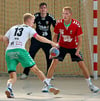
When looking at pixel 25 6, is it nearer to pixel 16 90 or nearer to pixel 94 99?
pixel 16 90

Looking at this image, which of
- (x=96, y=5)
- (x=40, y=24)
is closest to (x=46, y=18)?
(x=40, y=24)

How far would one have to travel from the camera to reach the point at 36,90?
306 inches

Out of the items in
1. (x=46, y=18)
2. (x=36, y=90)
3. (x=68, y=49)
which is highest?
(x=46, y=18)

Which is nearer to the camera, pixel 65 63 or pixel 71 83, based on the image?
pixel 71 83

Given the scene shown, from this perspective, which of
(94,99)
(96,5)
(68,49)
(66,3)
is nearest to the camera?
(94,99)

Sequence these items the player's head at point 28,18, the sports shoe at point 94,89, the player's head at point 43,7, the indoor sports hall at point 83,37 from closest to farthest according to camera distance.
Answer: the player's head at point 28,18, the sports shoe at point 94,89, the player's head at point 43,7, the indoor sports hall at point 83,37

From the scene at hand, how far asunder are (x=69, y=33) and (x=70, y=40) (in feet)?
0.45

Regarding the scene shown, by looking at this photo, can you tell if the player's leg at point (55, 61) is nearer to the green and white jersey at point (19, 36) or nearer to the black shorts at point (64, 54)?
the black shorts at point (64, 54)

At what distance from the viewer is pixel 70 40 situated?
7.62 m

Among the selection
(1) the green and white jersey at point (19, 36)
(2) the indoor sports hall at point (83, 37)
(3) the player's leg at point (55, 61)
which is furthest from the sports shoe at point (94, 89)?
(1) the green and white jersey at point (19, 36)

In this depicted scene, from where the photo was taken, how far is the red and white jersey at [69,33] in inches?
297

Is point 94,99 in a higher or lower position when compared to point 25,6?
lower

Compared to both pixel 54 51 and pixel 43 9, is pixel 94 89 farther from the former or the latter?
pixel 43 9

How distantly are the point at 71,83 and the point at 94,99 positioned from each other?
88.8 inches
